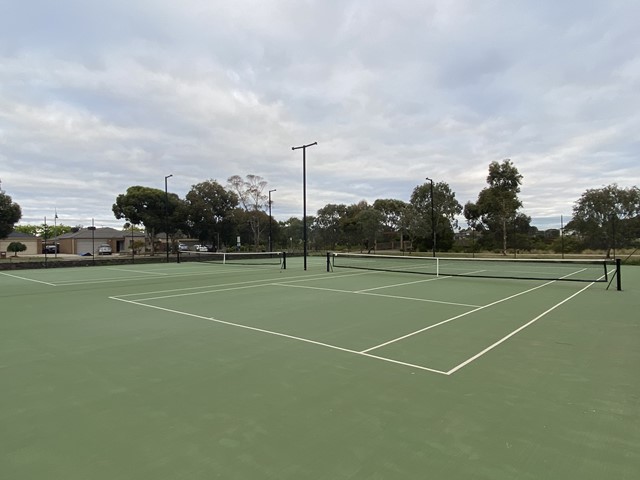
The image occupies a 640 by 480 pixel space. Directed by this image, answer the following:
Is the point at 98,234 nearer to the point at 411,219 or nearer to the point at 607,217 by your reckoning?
the point at 411,219

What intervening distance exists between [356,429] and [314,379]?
1214 millimetres

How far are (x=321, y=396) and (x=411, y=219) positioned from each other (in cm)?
3784

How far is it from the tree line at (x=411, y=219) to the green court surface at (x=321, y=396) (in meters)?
27.4

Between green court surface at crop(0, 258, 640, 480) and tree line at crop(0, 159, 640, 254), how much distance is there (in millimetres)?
27417

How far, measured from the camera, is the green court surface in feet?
8.75

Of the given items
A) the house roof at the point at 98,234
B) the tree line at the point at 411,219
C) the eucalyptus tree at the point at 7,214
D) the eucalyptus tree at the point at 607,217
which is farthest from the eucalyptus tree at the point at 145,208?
the eucalyptus tree at the point at 607,217

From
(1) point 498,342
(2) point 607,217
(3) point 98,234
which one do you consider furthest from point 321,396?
(3) point 98,234

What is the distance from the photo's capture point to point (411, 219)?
4025 centimetres

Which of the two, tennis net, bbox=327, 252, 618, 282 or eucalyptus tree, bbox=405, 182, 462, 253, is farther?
eucalyptus tree, bbox=405, 182, 462, 253

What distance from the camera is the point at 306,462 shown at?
2.65m

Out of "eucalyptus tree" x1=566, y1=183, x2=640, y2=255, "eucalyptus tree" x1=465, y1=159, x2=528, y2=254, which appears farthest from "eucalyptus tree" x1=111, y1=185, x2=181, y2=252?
"eucalyptus tree" x1=566, y1=183, x2=640, y2=255

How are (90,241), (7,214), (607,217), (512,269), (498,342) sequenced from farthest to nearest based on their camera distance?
(90,241)
(7,214)
(607,217)
(512,269)
(498,342)

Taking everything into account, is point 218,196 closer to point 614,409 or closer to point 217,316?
point 217,316

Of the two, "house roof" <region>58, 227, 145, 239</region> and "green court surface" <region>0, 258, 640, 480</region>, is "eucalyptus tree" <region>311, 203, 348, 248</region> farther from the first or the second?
"green court surface" <region>0, 258, 640, 480</region>
